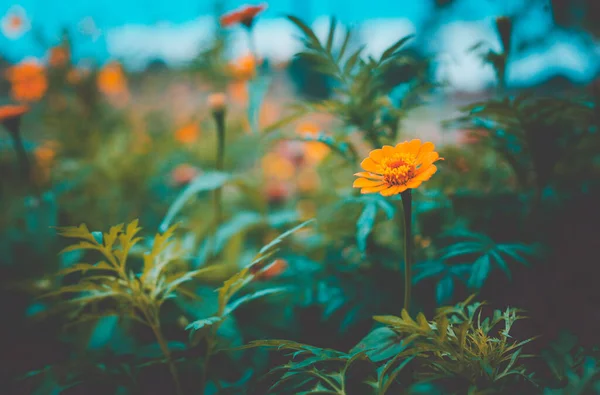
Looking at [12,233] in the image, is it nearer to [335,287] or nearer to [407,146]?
[335,287]

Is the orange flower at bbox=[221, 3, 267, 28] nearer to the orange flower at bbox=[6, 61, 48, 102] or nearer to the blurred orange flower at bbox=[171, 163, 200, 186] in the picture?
the blurred orange flower at bbox=[171, 163, 200, 186]

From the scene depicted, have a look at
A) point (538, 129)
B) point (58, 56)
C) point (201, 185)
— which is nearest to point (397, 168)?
point (538, 129)

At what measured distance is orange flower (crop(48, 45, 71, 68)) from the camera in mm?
1670

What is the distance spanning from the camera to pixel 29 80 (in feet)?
5.50

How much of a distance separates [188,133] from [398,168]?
1.56 metres

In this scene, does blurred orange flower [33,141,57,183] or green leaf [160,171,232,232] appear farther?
blurred orange flower [33,141,57,183]

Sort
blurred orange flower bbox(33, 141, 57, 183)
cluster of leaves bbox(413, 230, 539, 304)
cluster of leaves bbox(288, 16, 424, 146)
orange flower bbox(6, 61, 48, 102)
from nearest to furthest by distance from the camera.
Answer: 1. cluster of leaves bbox(413, 230, 539, 304)
2. cluster of leaves bbox(288, 16, 424, 146)
3. blurred orange flower bbox(33, 141, 57, 183)
4. orange flower bbox(6, 61, 48, 102)

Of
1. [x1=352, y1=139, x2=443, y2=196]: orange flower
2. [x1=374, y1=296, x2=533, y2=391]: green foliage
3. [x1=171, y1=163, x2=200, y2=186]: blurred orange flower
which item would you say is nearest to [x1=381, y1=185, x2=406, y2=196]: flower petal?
[x1=352, y1=139, x2=443, y2=196]: orange flower

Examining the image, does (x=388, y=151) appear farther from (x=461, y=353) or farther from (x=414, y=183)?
(x=461, y=353)

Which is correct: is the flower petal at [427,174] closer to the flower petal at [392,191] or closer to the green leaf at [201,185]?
the flower petal at [392,191]

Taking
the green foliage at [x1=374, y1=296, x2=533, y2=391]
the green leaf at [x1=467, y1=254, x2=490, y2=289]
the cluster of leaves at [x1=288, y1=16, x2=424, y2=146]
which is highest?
the cluster of leaves at [x1=288, y1=16, x2=424, y2=146]

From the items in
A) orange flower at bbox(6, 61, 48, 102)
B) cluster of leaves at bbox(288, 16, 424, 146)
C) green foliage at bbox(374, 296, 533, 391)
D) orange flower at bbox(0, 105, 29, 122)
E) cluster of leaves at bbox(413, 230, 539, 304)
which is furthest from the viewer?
orange flower at bbox(6, 61, 48, 102)

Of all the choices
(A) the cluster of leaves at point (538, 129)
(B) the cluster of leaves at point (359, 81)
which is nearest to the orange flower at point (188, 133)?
(B) the cluster of leaves at point (359, 81)

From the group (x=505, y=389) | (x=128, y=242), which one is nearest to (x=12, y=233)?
(x=128, y=242)
